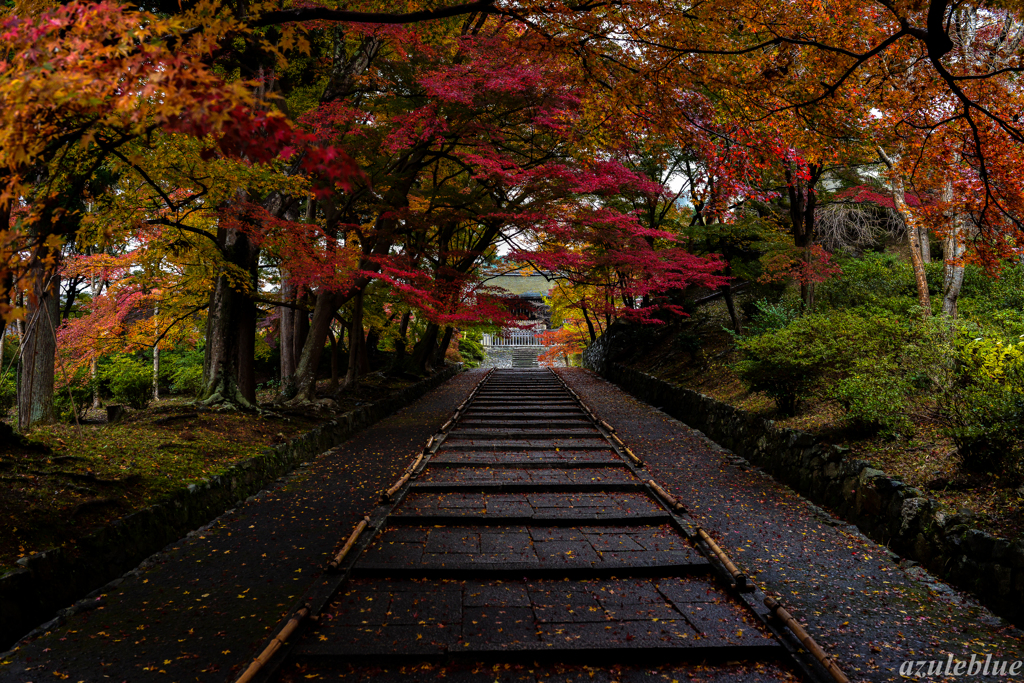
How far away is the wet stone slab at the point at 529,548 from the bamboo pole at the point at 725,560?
122 mm

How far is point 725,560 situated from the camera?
4.16 m

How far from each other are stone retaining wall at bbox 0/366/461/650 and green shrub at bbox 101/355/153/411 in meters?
10.9

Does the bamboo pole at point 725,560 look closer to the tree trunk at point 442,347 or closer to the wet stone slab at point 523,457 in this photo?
the wet stone slab at point 523,457

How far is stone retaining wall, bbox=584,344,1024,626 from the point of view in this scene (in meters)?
3.65

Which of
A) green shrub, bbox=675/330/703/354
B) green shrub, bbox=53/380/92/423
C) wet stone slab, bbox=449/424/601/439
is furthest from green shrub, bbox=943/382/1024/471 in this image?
green shrub, bbox=53/380/92/423

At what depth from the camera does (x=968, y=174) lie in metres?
7.15

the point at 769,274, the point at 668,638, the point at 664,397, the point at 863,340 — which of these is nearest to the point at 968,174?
the point at 863,340

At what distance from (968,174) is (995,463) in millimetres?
4647

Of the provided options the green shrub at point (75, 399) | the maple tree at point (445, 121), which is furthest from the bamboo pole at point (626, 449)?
the green shrub at point (75, 399)

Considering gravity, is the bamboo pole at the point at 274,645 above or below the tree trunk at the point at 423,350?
below

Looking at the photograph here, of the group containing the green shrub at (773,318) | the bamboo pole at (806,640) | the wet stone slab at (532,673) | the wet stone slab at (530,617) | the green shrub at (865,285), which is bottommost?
the wet stone slab at (532,673)

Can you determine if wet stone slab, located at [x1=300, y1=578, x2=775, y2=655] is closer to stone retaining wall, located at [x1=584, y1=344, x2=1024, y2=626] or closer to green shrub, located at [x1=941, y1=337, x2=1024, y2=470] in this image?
stone retaining wall, located at [x1=584, y1=344, x2=1024, y2=626]

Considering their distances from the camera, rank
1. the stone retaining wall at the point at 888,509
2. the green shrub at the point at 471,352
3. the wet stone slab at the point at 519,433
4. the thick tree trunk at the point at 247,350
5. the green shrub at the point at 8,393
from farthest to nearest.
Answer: the green shrub at the point at 471,352 → the green shrub at the point at 8,393 → the wet stone slab at the point at 519,433 → the thick tree trunk at the point at 247,350 → the stone retaining wall at the point at 888,509

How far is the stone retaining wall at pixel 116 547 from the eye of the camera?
11.0 feet
